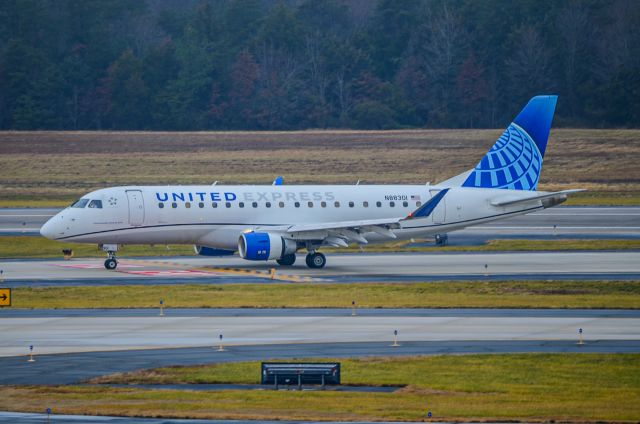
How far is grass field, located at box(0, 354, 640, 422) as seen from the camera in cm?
2475

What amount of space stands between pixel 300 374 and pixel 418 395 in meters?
2.98

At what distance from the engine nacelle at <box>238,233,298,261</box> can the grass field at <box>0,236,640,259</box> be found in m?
10.6

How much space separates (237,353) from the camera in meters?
32.1

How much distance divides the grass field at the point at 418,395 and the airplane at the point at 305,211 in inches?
875

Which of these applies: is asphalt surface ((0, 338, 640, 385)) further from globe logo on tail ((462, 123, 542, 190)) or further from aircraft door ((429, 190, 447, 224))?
globe logo on tail ((462, 123, 542, 190))

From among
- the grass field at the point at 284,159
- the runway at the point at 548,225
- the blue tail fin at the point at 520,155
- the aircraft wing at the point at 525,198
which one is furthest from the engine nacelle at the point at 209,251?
the grass field at the point at 284,159

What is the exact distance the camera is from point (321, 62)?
509ft

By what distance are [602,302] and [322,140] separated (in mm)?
87479

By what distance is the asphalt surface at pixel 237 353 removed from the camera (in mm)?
29484

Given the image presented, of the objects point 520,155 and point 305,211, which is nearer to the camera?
point 305,211

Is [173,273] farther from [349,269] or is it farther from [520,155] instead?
[520,155]

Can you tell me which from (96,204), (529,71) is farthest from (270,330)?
(529,71)

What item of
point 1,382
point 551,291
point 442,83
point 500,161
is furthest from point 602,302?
point 442,83

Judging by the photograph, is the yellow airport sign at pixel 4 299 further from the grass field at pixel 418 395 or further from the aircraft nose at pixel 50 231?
the aircraft nose at pixel 50 231
